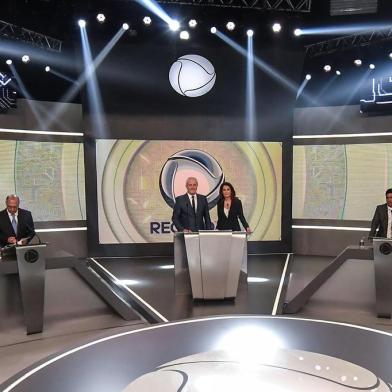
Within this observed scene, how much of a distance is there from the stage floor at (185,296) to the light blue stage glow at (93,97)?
242cm

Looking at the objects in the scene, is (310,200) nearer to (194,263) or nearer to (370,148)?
(370,148)

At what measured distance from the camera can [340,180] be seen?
290 inches

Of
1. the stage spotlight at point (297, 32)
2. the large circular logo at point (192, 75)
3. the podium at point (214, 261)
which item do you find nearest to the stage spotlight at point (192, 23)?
the large circular logo at point (192, 75)

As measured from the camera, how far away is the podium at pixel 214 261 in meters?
4.14

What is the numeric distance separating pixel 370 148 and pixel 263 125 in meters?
2.01

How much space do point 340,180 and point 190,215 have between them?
152 inches

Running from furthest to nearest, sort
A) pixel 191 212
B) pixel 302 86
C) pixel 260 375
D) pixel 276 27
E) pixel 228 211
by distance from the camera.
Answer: pixel 302 86, pixel 276 27, pixel 228 211, pixel 191 212, pixel 260 375

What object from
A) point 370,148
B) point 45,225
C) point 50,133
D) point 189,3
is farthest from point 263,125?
point 45,225

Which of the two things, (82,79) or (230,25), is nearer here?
(230,25)

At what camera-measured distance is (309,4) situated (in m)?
5.33

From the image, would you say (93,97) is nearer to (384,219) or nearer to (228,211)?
(228,211)

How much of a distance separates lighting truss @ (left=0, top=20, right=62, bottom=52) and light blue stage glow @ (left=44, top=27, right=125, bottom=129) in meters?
0.58

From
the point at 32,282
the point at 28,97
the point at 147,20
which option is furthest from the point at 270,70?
→ the point at 32,282

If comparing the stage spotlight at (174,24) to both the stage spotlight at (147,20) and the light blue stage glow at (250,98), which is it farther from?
the light blue stage glow at (250,98)
